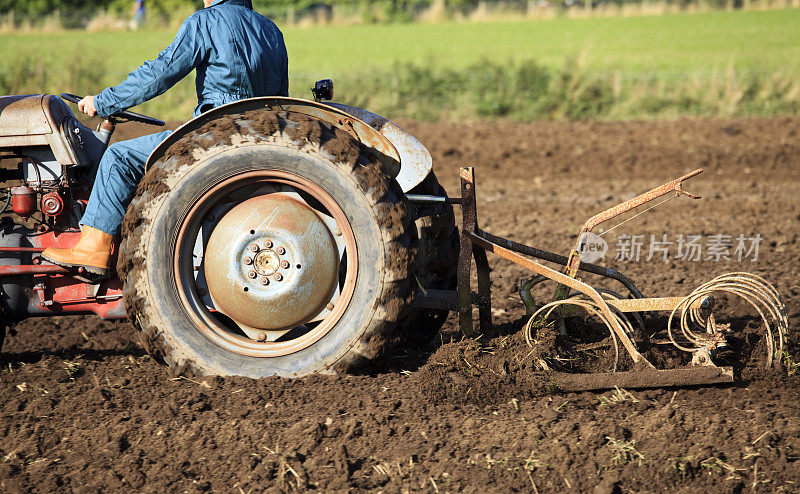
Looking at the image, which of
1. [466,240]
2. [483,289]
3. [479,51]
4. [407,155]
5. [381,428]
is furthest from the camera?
[479,51]

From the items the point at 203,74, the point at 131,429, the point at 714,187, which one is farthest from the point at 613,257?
the point at 131,429

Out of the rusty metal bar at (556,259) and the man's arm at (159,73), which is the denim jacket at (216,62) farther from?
the rusty metal bar at (556,259)

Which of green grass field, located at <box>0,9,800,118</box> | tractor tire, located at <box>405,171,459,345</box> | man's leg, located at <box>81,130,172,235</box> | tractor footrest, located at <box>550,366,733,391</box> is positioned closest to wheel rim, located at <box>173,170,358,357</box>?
man's leg, located at <box>81,130,172,235</box>

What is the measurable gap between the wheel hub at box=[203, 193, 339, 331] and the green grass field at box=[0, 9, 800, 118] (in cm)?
1139

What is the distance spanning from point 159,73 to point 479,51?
2376 centimetres

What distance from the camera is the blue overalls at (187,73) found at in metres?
3.60

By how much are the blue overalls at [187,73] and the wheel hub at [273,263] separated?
0.56 metres

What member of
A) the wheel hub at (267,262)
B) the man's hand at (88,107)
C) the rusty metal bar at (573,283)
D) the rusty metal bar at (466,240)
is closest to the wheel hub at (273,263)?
the wheel hub at (267,262)

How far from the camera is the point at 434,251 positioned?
4102 millimetres

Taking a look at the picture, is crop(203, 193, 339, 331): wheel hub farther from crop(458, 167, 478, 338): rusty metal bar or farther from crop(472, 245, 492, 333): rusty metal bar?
crop(472, 245, 492, 333): rusty metal bar

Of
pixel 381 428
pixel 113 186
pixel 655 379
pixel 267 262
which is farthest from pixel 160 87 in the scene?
pixel 655 379

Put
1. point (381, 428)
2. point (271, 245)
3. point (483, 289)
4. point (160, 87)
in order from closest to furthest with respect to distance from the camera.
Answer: point (381, 428)
point (271, 245)
point (160, 87)
point (483, 289)

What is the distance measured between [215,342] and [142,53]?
25812mm

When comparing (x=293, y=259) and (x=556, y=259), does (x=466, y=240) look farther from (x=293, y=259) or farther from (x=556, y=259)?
(x=293, y=259)
